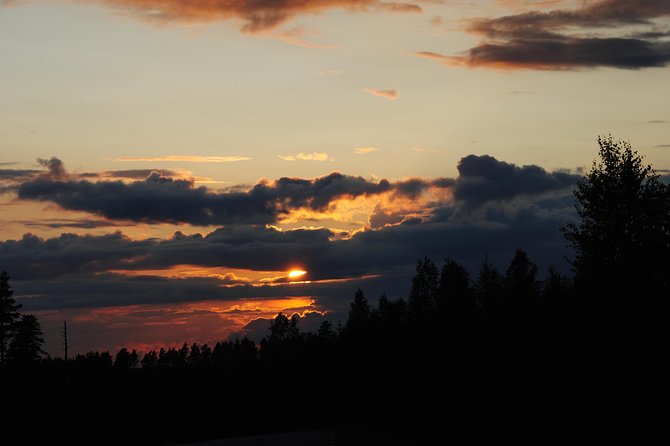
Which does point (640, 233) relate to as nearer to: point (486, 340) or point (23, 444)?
point (486, 340)

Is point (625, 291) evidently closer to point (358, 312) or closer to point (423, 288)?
point (423, 288)

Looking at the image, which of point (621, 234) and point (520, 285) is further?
point (520, 285)

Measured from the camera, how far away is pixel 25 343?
12288 centimetres

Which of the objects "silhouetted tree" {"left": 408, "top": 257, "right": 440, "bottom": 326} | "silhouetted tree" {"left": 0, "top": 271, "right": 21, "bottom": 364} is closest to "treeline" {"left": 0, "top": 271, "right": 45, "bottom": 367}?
"silhouetted tree" {"left": 0, "top": 271, "right": 21, "bottom": 364}

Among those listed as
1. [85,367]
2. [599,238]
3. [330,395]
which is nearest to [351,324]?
[330,395]

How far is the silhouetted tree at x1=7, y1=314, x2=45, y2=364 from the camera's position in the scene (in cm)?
11781

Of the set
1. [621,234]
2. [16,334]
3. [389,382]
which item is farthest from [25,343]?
[621,234]

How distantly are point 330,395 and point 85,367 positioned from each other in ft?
199

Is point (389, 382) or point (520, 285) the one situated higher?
point (520, 285)

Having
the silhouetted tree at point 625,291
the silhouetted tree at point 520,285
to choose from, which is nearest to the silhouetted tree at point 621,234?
the silhouetted tree at point 625,291

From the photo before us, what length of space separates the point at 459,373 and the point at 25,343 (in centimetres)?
6727

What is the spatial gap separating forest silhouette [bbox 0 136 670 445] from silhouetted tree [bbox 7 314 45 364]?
1.04ft

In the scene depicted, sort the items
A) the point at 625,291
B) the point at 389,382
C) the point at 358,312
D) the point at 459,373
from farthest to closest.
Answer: the point at 358,312
the point at 389,382
the point at 459,373
the point at 625,291

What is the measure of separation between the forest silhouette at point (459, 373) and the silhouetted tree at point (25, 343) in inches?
12.5
